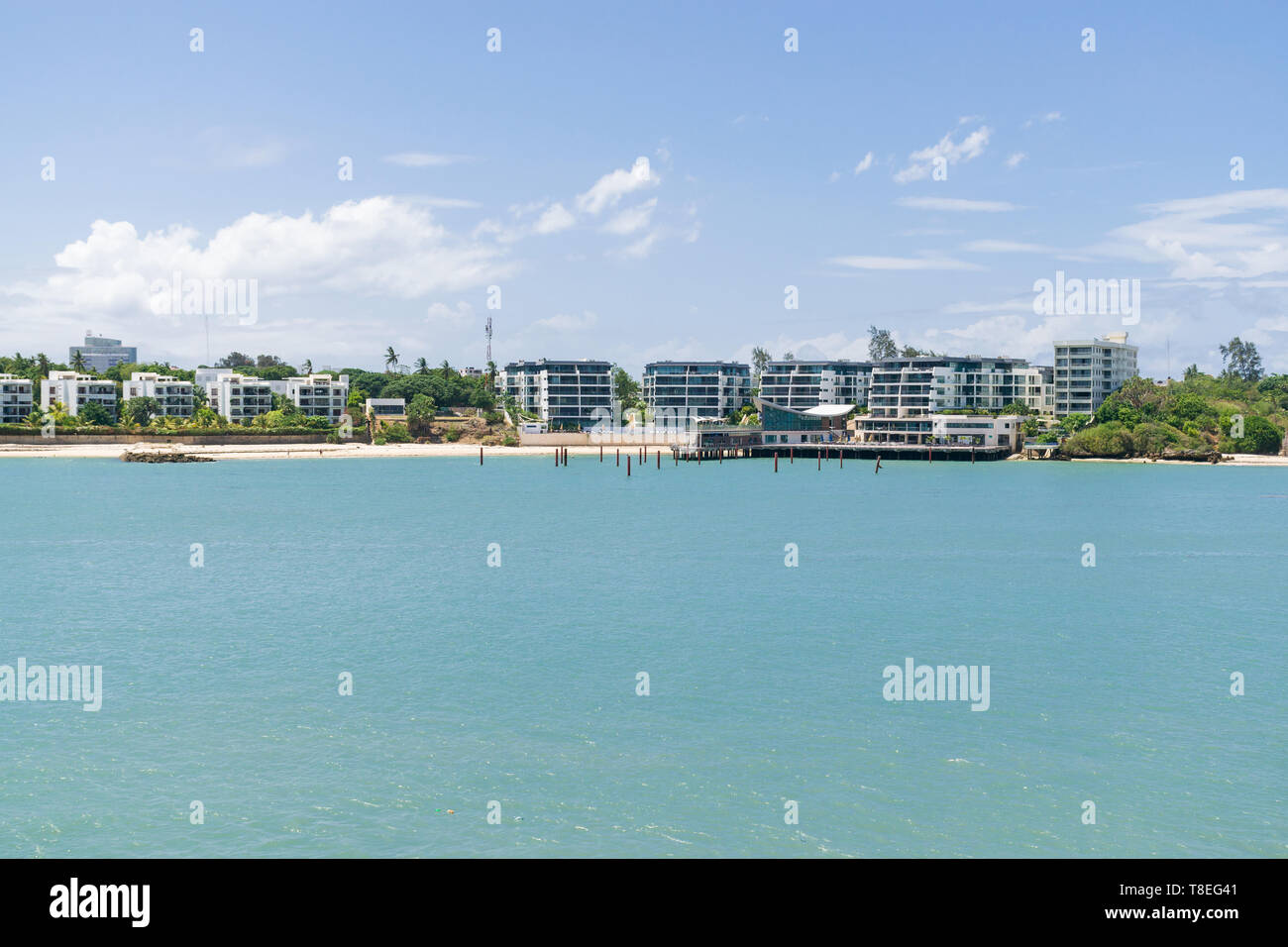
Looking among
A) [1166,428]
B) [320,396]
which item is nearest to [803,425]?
[1166,428]

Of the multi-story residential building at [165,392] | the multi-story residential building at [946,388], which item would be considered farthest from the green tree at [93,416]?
the multi-story residential building at [946,388]

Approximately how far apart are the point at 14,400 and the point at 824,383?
13683 cm

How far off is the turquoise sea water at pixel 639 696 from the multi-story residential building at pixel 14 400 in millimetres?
112203

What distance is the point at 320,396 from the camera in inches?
7264

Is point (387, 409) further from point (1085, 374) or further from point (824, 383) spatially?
point (1085, 374)

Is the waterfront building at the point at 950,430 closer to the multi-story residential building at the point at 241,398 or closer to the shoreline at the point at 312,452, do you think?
the shoreline at the point at 312,452

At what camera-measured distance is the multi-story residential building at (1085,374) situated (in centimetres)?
17288

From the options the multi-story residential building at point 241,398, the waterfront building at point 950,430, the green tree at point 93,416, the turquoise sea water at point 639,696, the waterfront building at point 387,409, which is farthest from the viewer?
the waterfront building at point 387,409

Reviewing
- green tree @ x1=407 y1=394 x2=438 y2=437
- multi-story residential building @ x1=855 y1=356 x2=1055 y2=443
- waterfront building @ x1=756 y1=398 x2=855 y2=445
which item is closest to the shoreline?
green tree @ x1=407 y1=394 x2=438 y2=437

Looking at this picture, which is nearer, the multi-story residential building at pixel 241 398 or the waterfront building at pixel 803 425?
the waterfront building at pixel 803 425
